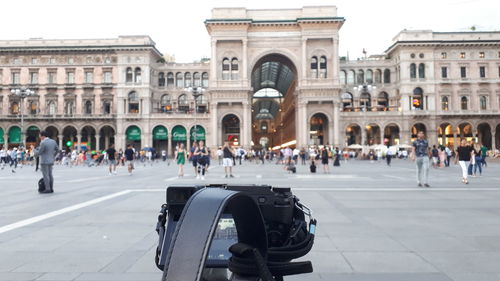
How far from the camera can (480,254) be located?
13.7ft

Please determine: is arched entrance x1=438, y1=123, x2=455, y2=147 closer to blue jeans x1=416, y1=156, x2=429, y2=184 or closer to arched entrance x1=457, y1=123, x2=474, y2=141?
arched entrance x1=457, y1=123, x2=474, y2=141

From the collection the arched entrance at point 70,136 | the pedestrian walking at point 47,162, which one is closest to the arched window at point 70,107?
the arched entrance at point 70,136

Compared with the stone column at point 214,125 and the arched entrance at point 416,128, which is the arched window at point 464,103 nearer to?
the arched entrance at point 416,128

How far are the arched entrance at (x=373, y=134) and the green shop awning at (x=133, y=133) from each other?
112ft

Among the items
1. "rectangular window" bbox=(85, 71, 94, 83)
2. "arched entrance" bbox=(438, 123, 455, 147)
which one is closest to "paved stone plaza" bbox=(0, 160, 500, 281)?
"rectangular window" bbox=(85, 71, 94, 83)

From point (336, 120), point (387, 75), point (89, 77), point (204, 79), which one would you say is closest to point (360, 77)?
point (387, 75)

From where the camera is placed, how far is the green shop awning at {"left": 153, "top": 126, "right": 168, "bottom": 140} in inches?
2154

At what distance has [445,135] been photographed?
5578 cm

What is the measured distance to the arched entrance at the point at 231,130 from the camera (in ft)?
173

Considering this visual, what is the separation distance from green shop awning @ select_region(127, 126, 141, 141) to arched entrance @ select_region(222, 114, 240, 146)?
498 inches

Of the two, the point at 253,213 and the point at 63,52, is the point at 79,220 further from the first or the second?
the point at 63,52

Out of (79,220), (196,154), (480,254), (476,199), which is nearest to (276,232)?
(480,254)

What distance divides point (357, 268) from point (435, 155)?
79.9 feet

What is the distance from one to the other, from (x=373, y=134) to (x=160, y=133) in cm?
3288
